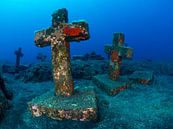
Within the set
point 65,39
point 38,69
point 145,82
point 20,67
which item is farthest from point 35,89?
→ point 20,67

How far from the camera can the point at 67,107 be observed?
20.5ft

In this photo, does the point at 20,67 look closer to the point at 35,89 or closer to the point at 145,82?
the point at 35,89

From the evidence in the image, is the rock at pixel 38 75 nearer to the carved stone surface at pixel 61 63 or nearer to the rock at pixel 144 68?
the rock at pixel 144 68

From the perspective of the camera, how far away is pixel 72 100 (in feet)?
21.9

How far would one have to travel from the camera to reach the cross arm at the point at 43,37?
706 centimetres

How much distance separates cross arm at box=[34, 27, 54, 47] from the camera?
7059mm

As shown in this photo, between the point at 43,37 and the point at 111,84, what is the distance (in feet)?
10.2

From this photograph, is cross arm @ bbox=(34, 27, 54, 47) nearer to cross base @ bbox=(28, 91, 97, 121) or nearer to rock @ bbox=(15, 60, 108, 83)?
cross base @ bbox=(28, 91, 97, 121)

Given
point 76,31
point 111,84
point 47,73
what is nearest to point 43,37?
point 76,31

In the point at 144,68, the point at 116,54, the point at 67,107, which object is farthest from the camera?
the point at 144,68

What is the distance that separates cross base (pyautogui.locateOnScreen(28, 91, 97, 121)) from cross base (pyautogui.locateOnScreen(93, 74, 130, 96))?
1.88 m

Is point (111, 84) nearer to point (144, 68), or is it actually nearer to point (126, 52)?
point (126, 52)

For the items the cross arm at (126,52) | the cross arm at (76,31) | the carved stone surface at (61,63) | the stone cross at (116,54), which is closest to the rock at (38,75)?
the stone cross at (116,54)

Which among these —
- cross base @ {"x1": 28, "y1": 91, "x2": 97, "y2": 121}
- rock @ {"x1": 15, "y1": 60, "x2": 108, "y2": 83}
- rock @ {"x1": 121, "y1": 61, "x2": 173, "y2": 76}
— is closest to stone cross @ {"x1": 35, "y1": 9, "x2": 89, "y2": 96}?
cross base @ {"x1": 28, "y1": 91, "x2": 97, "y2": 121}
